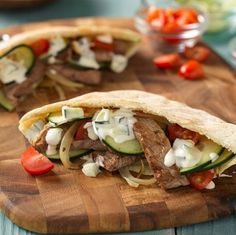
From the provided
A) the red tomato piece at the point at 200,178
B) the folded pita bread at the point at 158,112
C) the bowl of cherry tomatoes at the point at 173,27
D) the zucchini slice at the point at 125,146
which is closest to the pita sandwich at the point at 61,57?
the bowl of cherry tomatoes at the point at 173,27

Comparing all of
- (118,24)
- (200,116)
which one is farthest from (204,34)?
(200,116)

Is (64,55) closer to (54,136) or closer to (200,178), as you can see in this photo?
(54,136)

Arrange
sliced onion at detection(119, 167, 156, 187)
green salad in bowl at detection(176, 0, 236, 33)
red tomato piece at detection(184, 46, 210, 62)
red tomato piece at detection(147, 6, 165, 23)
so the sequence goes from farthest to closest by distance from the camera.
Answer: green salad in bowl at detection(176, 0, 236, 33)
red tomato piece at detection(147, 6, 165, 23)
red tomato piece at detection(184, 46, 210, 62)
sliced onion at detection(119, 167, 156, 187)

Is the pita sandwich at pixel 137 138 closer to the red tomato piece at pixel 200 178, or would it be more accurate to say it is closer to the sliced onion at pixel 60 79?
A: the red tomato piece at pixel 200 178

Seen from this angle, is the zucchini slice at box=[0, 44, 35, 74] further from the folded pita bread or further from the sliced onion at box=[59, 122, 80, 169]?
the sliced onion at box=[59, 122, 80, 169]

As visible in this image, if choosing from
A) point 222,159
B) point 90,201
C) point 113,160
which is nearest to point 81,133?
point 113,160

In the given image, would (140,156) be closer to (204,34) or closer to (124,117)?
(124,117)

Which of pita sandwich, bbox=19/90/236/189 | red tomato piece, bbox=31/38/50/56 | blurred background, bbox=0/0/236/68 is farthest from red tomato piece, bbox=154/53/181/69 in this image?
pita sandwich, bbox=19/90/236/189
